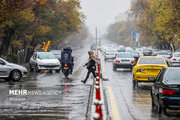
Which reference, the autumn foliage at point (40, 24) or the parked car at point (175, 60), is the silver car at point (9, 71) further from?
the parked car at point (175, 60)

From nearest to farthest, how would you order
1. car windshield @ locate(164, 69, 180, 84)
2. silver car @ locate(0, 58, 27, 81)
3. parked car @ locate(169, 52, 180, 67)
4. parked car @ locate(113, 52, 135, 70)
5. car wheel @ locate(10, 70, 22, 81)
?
car windshield @ locate(164, 69, 180, 84)
silver car @ locate(0, 58, 27, 81)
car wheel @ locate(10, 70, 22, 81)
parked car @ locate(113, 52, 135, 70)
parked car @ locate(169, 52, 180, 67)

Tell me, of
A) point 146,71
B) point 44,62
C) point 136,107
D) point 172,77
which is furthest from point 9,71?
point 172,77

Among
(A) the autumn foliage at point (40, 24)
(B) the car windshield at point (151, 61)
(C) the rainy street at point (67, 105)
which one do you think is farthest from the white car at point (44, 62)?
(C) the rainy street at point (67, 105)

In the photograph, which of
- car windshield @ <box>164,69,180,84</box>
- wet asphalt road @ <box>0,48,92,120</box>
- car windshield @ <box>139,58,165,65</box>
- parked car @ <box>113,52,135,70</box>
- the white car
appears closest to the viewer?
car windshield @ <box>164,69,180,84</box>

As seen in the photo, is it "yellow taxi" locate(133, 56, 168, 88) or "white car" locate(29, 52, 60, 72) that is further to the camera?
"white car" locate(29, 52, 60, 72)

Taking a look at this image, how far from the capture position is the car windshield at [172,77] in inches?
410

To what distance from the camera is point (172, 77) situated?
423 inches

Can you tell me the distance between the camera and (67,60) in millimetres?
25391

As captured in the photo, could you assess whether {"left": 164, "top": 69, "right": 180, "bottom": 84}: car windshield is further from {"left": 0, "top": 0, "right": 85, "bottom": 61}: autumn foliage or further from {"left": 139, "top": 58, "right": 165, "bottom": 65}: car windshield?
{"left": 0, "top": 0, "right": 85, "bottom": 61}: autumn foliage

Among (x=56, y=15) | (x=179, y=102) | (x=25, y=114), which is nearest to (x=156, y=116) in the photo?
(x=179, y=102)

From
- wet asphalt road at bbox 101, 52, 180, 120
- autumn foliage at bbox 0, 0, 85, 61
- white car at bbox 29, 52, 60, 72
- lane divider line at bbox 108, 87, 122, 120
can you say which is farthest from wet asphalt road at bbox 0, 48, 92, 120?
autumn foliage at bbox 0, 0, 85, 61

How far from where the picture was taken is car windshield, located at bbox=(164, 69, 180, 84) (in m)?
10.4

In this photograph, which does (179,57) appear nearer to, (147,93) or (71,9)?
(71,9)

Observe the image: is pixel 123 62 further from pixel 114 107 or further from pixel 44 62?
pixel 114 107
